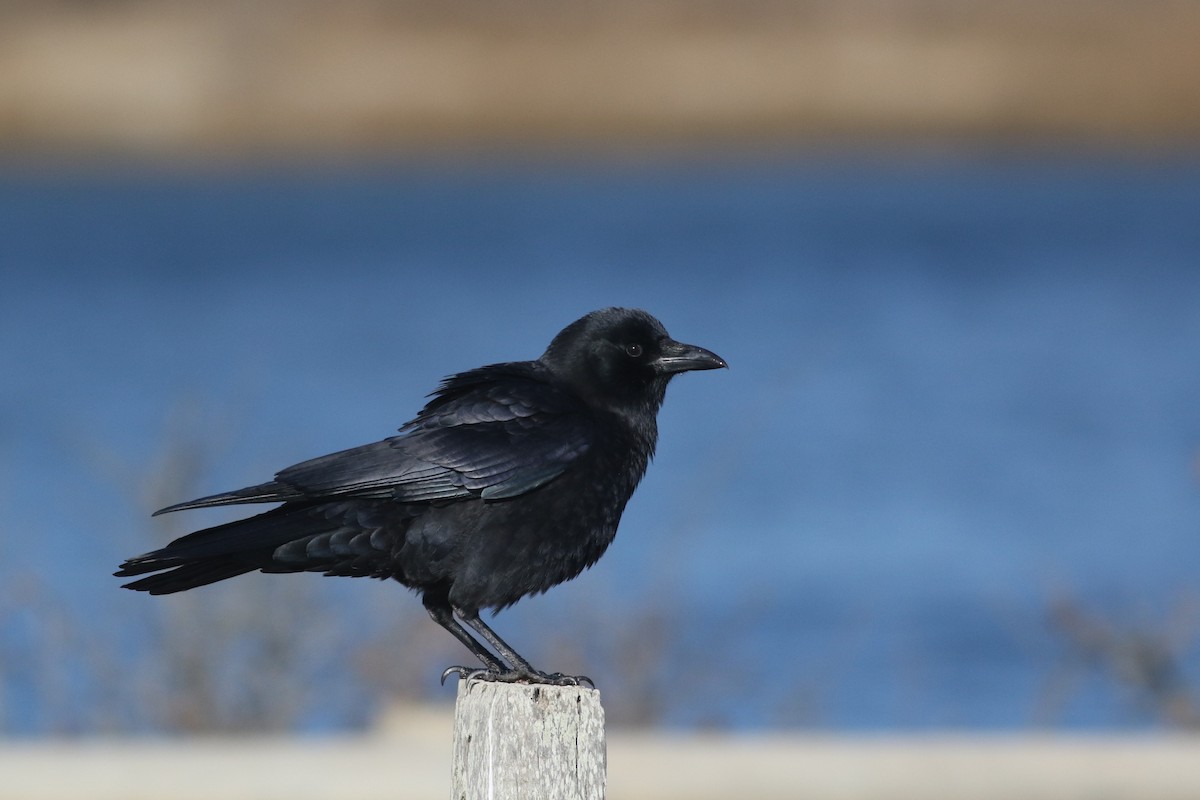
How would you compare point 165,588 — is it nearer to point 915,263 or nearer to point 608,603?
point 608,603

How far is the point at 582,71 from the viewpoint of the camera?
32.6 m

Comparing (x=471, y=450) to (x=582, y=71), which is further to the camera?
(x=582, y=71)

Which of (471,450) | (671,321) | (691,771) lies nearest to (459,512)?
(471,450)

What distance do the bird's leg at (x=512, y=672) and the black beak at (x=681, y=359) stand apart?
82 cm

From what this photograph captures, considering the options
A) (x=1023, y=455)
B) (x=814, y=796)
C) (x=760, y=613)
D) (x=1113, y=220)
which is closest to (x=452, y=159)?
(x=1113, y=220)

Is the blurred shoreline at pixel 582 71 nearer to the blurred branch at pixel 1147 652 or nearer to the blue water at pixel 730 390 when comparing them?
the blue water at pixel 730 390

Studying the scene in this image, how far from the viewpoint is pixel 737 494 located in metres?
12.4

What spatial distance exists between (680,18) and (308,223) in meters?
9.23

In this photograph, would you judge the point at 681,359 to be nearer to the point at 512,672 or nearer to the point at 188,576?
the point at 512,672

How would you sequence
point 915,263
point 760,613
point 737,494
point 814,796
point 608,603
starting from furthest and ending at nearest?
point 915,263 < point 737,494 < point 760,613 < point 608,603 < point 814,796

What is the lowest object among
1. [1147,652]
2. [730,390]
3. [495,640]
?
[495,640]

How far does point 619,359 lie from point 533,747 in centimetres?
145

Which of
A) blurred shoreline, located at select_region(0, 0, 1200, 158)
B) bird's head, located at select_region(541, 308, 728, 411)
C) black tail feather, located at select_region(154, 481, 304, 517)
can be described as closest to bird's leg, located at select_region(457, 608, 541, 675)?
→ black tail feather, located at select_region(154, 481, 304, 517)

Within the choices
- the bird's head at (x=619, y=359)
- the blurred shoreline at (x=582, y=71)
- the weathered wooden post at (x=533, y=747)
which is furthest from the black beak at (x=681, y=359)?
the blurred shoreline at (x=582, y=71)
